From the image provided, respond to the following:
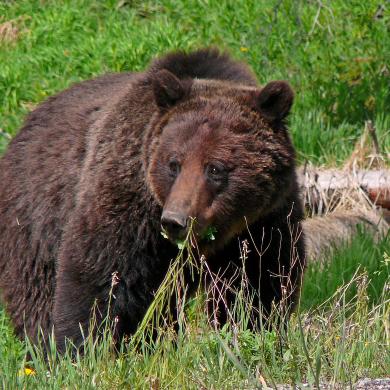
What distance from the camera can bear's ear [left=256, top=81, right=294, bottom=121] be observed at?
17.2 ft

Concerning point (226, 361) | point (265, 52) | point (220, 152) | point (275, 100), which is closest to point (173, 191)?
point (220, 152)

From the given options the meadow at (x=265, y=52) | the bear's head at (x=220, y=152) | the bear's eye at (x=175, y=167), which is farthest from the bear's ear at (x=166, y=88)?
the meadow at (x=265, y=52)

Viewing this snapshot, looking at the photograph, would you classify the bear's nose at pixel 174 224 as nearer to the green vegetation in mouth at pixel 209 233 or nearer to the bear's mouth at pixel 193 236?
the bear's mouth at pixel 193 236

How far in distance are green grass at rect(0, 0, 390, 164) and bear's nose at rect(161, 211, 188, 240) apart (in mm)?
4299

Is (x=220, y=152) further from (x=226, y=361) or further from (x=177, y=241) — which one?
(x=226, y=361)

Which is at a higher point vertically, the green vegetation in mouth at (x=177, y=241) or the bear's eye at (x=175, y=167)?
the bear's eye at (x=175, y=167)

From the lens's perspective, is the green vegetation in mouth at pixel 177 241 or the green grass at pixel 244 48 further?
the green grass at pixel 244 48

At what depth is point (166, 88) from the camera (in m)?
5.20

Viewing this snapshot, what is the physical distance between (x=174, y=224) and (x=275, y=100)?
3.52ft

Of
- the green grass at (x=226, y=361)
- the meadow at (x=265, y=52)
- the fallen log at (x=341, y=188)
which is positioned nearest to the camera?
the green grass at (x=226, y=361)

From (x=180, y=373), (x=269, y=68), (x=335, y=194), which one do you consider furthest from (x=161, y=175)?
(x=269, y=68)

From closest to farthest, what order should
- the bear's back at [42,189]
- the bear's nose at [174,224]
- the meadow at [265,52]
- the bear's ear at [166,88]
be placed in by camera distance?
the bear's nose at [174,224], the bear's ear at [166,88], the bear's back at [42,189], the meadow at [265,52]

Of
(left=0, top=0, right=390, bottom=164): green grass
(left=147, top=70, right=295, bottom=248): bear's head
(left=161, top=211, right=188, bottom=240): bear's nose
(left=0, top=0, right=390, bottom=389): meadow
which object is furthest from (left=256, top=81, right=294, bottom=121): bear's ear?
(left=0, top=0, right=390, bottom=164): green grass

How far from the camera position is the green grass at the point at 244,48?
9.36 meters
